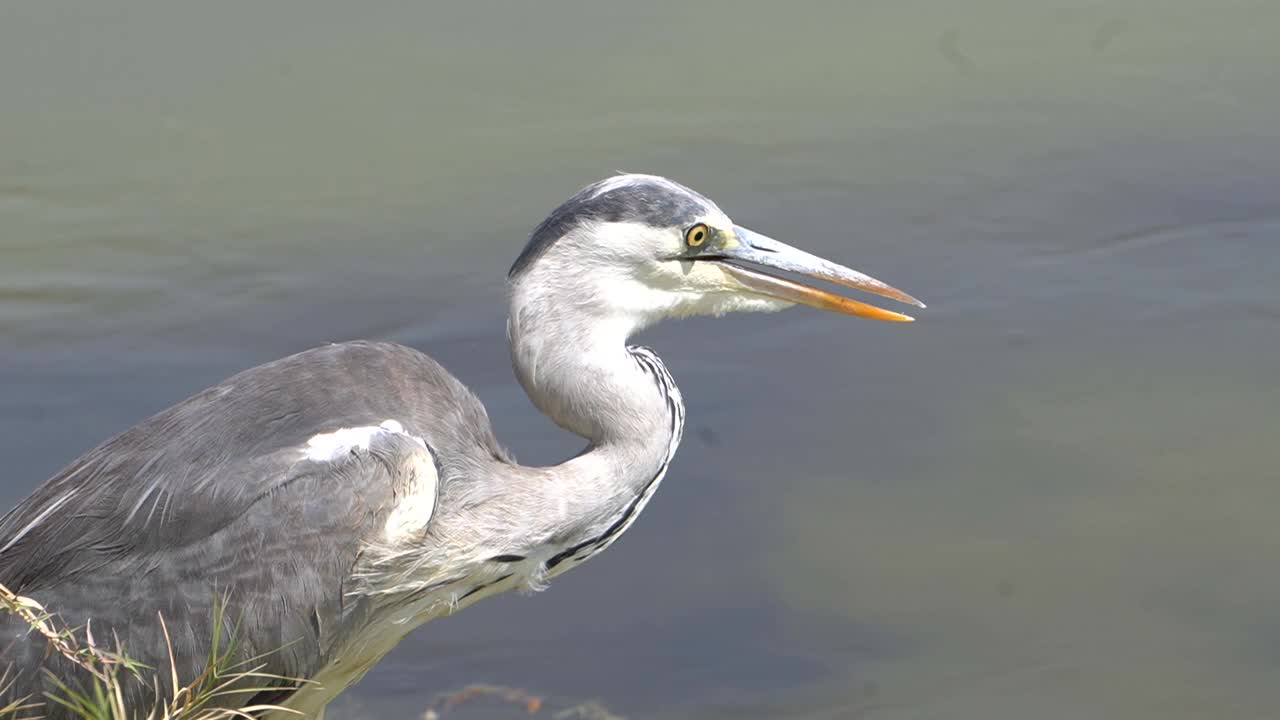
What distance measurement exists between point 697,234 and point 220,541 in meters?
1.39

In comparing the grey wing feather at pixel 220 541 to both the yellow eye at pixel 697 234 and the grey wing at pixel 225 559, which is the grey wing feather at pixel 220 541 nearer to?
the grey wing at pixel 225 559

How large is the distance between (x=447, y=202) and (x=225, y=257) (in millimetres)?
1044

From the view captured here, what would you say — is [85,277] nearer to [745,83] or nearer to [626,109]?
[626,109]

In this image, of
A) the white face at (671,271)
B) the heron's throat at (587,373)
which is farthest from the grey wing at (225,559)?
the white face at (671,271)

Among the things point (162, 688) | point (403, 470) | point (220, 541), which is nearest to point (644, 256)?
point (403, 470)

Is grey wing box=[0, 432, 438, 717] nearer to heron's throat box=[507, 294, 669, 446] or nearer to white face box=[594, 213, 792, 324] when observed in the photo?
heron's throat box=[507, 294, 669, 446]

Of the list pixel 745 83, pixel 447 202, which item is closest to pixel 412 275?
pixel 447 202

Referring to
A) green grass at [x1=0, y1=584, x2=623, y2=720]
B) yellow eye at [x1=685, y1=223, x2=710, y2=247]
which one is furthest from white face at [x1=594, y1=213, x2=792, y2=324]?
green grass at [x1=0, y1=584, x2=623, y2=720]

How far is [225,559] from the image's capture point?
3828mm

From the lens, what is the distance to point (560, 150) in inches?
314

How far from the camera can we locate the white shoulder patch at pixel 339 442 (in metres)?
3.87

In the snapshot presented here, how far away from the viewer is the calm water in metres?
5.27

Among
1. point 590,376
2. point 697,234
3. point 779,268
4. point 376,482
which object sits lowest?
point 376,482

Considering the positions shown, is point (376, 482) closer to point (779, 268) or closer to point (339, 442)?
point (339, 442)
